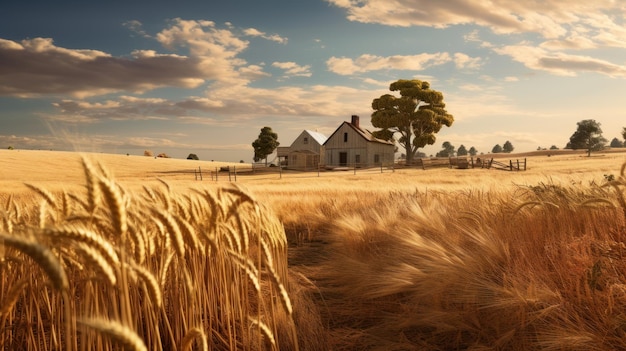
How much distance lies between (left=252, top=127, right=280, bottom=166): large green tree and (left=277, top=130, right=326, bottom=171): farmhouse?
13.5m

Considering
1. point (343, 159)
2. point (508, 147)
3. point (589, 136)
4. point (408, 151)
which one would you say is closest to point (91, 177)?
point (343, 159)

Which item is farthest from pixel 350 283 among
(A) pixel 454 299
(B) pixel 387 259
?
(A) pixel 454 299

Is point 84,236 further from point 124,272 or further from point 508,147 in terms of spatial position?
point 508,147

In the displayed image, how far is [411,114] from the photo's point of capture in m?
43.2

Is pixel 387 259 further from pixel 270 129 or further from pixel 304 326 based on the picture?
pixel 270 129

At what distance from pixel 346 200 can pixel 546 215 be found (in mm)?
4894

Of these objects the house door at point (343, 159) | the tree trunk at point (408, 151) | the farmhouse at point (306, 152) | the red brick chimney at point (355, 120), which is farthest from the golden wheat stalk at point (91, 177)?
the tree trunk at point (408, 151)

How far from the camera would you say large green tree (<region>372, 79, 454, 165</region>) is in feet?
140

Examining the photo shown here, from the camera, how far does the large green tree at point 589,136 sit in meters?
73.2

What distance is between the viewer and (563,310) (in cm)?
261

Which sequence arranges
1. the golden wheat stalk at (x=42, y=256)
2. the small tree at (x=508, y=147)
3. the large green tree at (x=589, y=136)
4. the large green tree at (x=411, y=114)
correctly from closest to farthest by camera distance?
the golden wheat stalk at (x=42, y=256), the large green tree at (x=411, y=114), the large green tree at (x=589, y=136), the small tree at (x=508, y=147)

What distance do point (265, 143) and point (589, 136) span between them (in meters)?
55.2

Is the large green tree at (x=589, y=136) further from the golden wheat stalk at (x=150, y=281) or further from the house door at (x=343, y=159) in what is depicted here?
the golden wheat stalk at (x=150, y=281)

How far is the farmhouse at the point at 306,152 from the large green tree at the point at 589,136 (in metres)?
52.2
